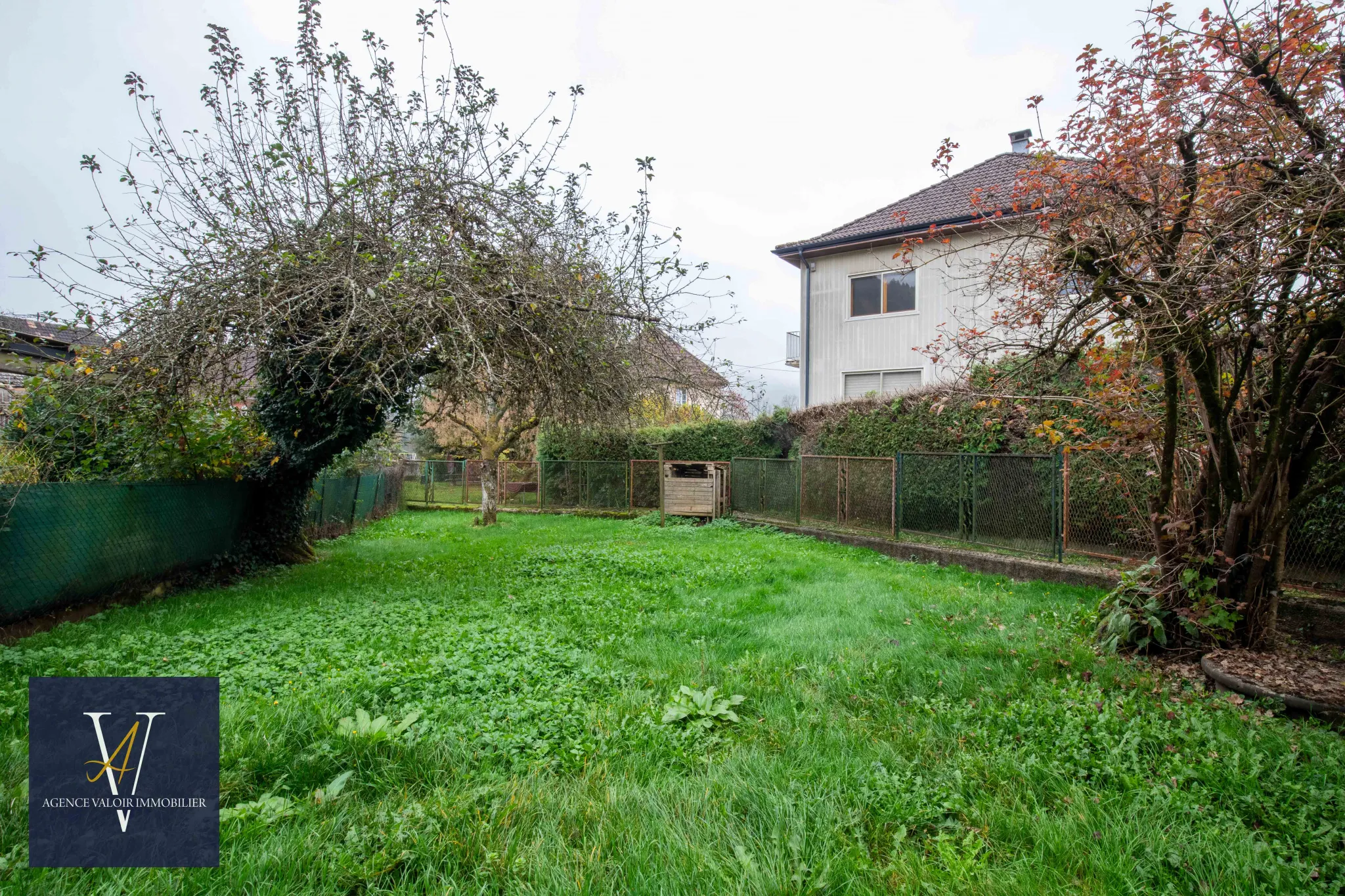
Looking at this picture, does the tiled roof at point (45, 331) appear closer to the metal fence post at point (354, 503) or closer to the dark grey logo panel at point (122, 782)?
the dark grey logo panel at point (122, 782)

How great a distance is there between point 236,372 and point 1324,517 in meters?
11.3

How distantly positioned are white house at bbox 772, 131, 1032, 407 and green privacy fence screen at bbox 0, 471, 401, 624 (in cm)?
1217

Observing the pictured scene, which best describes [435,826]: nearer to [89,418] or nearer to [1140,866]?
[1140,866]

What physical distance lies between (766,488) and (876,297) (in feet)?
17.6

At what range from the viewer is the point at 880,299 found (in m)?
15.9

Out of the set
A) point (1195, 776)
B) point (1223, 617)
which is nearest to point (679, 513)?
point (1223, 617)

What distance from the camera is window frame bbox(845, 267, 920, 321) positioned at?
1536cm

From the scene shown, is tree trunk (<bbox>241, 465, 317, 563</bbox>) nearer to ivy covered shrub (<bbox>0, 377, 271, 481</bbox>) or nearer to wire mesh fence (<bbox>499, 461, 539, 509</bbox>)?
ivy covered shrub (<bbox>0, 377, 271, 481</bbox>)

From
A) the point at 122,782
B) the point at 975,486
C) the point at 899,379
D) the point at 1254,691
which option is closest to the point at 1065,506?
the point at 975,486

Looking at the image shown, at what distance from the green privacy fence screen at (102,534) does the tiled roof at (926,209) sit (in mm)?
13344

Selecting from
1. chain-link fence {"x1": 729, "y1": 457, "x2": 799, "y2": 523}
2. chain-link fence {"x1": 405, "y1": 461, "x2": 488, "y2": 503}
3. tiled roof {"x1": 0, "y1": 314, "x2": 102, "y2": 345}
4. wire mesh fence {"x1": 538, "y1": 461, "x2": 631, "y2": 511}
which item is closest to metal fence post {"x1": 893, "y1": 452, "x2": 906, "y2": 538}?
chain-link fence {"x1": 729, "y1": 457, "x2": 799, "y2": 523}

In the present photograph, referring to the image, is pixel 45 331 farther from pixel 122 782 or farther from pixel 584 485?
pixel 584 485

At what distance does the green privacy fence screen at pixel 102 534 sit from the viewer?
546 centimetres

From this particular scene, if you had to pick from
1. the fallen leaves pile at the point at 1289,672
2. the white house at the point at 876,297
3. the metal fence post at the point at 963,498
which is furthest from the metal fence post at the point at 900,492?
the fallen leaves pile at the point at 1289,672
